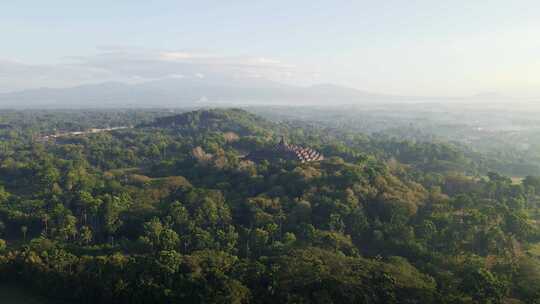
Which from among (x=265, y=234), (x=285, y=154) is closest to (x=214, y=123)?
(x=285, y=154)

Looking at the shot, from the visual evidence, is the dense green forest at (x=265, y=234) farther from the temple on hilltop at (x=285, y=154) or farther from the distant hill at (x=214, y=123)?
the distant hill at (x=214, y=123)

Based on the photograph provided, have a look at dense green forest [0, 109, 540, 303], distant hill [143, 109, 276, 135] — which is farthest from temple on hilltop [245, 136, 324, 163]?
distant hill [143, 109, 276, 135]

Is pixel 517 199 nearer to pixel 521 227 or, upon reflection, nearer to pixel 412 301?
pixel 521 227

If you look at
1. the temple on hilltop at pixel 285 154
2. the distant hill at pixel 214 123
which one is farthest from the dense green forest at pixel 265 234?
the distant hill at pixel 214 123

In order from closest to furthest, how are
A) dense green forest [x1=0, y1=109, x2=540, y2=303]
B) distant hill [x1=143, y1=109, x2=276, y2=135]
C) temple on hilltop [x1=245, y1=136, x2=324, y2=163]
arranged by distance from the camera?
dense green forest [x1=0, y1=109, x2=540, y2=303] < temple on hilltop [x1=245, y1=136, x2=324, y2=163] < distant hill [x1=143, y1=109, x2=276, y2=135]

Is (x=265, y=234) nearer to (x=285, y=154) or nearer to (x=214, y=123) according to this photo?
(x=285, y=154)

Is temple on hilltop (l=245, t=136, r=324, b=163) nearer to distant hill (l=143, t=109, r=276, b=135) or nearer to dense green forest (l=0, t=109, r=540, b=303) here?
dense green forest (l=0, t=109, r=540, b=303)
